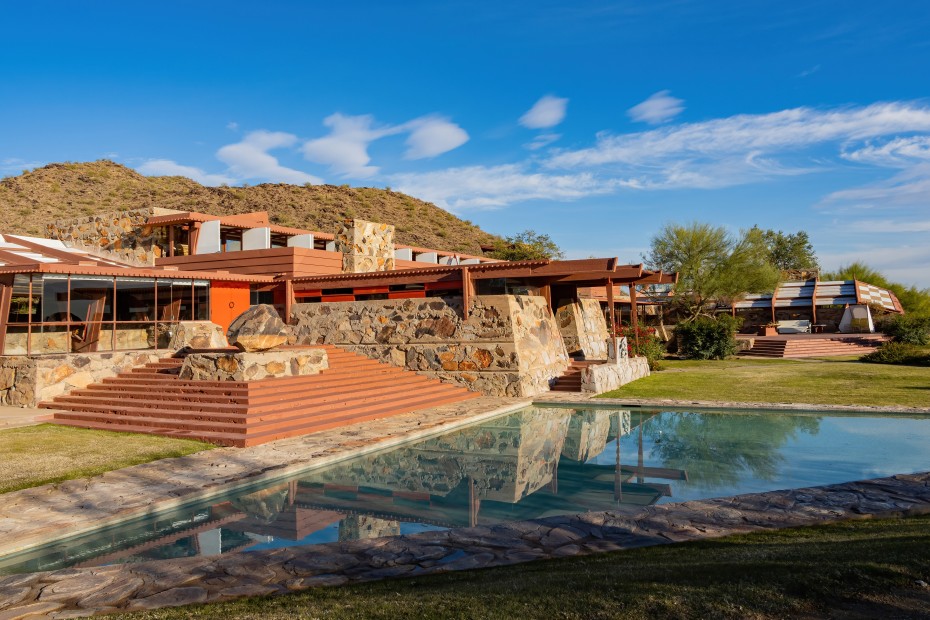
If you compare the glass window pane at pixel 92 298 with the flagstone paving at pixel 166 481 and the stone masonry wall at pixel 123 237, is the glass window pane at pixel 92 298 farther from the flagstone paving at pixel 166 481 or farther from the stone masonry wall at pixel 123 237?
the stone masonry wall at pixel 123 237

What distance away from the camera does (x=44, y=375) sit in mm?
14789

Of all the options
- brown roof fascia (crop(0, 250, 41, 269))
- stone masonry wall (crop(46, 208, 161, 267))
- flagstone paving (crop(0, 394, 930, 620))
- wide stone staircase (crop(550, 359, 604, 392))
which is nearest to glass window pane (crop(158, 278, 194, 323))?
brown roof fascia (crop(0, 250, 41, 269))

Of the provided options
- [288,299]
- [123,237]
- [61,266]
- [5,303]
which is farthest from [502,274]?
[123,237]

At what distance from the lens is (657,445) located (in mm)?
11828

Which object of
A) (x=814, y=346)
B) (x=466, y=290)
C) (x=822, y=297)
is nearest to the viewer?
(x=466, y=290)

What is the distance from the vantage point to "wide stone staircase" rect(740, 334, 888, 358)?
3003 centimetres

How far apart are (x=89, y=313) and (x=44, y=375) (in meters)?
2.16

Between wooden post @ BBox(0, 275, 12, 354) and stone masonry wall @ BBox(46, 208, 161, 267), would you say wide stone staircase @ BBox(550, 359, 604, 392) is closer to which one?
wooden post @ BBox(0, 275, 12, 354)

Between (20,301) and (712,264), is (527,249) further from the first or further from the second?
(20,301)

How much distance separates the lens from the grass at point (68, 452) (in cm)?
898

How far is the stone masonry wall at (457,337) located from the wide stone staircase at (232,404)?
1781 mm

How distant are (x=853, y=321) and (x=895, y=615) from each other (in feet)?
132

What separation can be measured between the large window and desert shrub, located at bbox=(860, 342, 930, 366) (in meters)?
26.8

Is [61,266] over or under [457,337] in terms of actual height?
over
